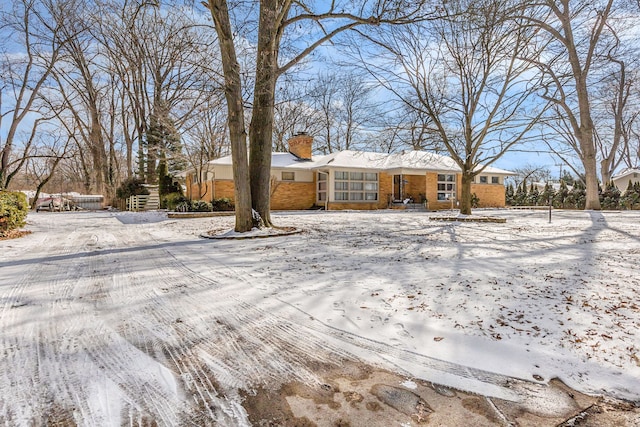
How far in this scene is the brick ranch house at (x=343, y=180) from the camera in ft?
61.7

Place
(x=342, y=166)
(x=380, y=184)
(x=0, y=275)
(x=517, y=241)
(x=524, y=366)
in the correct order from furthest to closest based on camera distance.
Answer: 1. (x=380, y=184)
2. (x=342, y=166)
3. (x=517, y=241)
4. (x=0, y=275)
5. (x=524, y=366)

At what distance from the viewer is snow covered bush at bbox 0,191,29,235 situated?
7.65 metres

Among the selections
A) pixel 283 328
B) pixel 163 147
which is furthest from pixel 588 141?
pixel 163 147

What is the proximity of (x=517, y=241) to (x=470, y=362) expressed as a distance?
5126mm

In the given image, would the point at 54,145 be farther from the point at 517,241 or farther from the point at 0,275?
the point at 517,241

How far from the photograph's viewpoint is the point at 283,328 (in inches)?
96.5

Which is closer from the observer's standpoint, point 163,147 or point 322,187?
point 163,147

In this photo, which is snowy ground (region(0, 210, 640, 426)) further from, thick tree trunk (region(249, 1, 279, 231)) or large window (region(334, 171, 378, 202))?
large window (region(334, 171, 378, 202))

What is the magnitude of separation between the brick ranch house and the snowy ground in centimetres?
1452

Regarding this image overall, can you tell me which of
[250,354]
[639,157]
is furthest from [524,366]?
[639,157]

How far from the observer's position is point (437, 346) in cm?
217

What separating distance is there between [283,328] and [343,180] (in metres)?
17.5

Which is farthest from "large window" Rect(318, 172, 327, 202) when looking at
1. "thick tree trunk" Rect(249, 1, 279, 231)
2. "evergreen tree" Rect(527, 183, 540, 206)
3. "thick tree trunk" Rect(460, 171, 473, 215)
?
"evergreen tree" Rect(527, 183, 540, 206)

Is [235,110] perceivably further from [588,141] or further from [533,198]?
[533,198]
